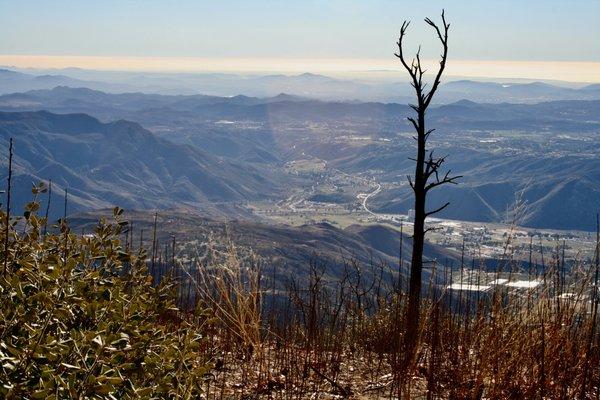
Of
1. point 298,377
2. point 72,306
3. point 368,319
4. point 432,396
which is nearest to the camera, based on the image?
point 72,306

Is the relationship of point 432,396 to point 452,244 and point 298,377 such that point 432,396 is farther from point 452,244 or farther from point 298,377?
point 452,244

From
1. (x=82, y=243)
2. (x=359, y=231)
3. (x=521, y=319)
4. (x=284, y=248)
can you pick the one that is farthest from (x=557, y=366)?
(x=359, y=231)

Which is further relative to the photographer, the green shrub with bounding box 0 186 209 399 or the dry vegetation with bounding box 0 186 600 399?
the dry vegetation with bounding box 0 186 600 399

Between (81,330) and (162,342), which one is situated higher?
(81,330)

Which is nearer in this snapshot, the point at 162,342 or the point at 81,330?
the point at 81,330

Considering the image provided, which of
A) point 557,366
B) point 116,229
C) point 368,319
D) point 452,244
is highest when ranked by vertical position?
point 116,229

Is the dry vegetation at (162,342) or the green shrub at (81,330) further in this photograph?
the dry vegetation at (162,342)

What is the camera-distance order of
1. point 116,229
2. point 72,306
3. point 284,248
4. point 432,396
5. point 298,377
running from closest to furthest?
point 72,306
point 116,229
point 432,396
point 298,377
point 284,248

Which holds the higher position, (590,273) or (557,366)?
(590,273)
